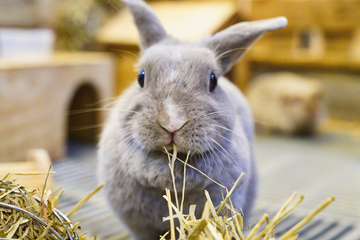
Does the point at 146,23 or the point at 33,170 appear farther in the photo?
the point at 33,170

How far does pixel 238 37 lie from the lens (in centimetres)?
133

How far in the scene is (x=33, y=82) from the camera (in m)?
2.61

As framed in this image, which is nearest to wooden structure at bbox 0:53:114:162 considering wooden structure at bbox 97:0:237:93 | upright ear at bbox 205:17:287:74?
wooden structure at bbox 97:0:237:93

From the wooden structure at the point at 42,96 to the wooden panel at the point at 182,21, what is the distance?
0.64 m

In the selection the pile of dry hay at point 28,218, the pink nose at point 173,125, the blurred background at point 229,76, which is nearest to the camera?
the pile of dry hay at point 28,218

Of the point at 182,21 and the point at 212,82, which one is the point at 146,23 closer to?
the point at 212,82

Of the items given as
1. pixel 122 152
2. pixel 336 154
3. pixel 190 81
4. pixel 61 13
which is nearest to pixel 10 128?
pixel 122 152

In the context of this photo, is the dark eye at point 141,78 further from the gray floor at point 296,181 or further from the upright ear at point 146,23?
the gray floor at point 296,181

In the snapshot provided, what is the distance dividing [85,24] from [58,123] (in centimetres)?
→ 157

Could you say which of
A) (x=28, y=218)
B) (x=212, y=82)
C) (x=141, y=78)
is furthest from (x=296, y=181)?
(x=28, y=218)

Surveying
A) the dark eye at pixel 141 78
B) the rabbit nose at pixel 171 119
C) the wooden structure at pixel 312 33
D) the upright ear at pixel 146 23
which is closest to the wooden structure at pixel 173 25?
the wooden structure at pixel 312 33

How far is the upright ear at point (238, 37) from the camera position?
129 cm

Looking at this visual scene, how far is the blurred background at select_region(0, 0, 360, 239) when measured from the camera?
7.80ft

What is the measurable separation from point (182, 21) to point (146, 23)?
8.58 ft
